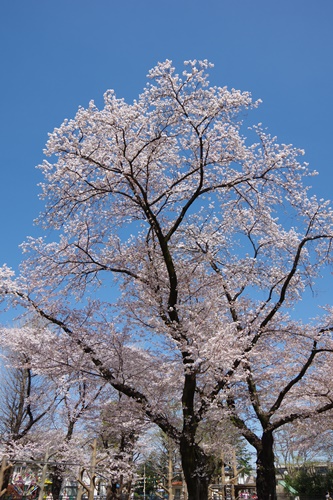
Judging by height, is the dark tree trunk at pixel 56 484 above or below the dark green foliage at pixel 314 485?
above

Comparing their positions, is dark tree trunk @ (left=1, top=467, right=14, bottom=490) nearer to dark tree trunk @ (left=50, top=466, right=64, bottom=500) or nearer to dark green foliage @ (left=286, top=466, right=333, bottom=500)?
dark tree trunk @ (left=50, top=466, right=64, bottom=500)

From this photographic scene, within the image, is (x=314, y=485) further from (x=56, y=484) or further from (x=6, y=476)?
(x=6, y=476)

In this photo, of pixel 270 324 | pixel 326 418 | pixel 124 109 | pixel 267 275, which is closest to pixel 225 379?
pixel 270 324

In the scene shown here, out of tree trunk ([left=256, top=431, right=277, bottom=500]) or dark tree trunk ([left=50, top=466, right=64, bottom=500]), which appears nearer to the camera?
tree trunk ([left=256, top=431, right=277, bottom=500])

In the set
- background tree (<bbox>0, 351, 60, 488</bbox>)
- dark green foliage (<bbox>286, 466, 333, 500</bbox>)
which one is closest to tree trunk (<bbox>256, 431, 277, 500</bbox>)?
background tree (<bbox>0, 351, 60, 488</bbox>)

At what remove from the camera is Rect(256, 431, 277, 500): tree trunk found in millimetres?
9656

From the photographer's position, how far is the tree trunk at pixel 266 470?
966cm

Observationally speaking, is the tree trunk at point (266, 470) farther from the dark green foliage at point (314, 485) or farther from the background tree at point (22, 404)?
the dark green foliage at point (314, 485)

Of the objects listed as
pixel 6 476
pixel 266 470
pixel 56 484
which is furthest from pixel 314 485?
pixel 6 476

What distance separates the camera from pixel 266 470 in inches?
382

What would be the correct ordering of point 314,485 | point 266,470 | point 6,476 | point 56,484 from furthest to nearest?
1. point 314,485
2. point 56,484
3. point 6,476
4. point 266,470

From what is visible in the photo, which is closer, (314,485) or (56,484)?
(56,484)

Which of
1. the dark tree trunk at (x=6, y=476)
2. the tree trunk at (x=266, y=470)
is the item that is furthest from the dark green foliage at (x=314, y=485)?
the dark tree trunk at (x=6, y=476)

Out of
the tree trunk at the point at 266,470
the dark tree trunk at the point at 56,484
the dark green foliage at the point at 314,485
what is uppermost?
the tree trunk at the point at 266,470
